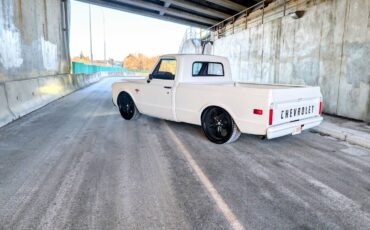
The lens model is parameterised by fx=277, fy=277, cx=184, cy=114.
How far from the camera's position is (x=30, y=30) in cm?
1168

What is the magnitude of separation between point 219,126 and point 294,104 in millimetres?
1577

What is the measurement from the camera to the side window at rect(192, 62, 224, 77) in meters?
7.02

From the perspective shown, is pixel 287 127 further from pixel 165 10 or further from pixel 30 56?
pixel 165 10

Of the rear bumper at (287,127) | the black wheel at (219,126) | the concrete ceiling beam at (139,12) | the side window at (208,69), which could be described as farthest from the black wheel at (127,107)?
the concrete ceiling beam at (139,12)

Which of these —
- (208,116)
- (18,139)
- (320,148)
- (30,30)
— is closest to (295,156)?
(320,148)

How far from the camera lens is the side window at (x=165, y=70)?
6.94 meters

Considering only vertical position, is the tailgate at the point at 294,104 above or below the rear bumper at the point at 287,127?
above

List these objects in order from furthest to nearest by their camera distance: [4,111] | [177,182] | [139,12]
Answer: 1. [139,12]
2. [4,111]
3. [177,182]

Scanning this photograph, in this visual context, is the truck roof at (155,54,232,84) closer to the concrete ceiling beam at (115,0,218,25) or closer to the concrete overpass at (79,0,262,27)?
the concrete overpass at (79,0,262,27)

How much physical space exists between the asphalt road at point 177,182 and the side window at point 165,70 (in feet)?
4.89

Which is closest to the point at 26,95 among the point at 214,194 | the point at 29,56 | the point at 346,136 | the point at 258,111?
the point at 29,56

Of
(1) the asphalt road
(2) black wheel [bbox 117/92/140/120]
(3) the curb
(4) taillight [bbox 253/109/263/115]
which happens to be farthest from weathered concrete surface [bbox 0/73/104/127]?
(3) the curb

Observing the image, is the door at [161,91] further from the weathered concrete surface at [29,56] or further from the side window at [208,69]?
the weathered concrete surface at [29,56]

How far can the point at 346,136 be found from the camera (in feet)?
21.0
